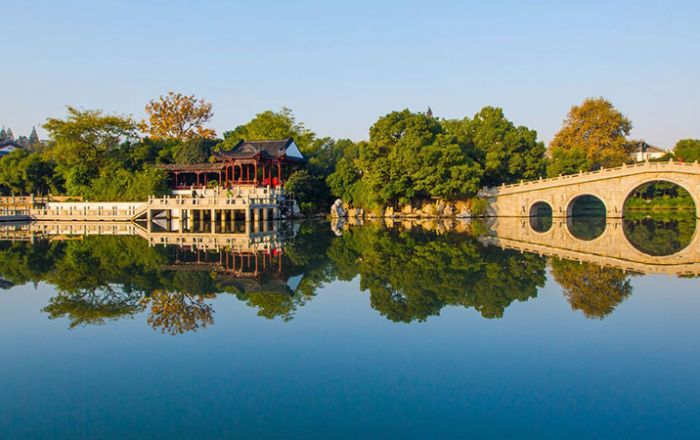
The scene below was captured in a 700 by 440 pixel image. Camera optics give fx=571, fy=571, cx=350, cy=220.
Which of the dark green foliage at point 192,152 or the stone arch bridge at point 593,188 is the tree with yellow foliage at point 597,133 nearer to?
the stone arch bridge at point 593,188

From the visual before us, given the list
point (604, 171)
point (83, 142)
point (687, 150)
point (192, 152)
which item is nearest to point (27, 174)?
point (83, 142)

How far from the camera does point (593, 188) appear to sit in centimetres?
3045

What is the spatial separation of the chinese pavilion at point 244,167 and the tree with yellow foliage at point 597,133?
19.3 m

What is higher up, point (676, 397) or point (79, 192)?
point (79, 192)

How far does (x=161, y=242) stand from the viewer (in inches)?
783

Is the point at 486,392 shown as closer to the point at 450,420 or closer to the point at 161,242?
the point at 450,420

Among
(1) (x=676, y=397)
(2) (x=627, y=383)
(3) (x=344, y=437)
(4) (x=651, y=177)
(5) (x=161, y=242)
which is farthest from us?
(4) (x=651, y=177)

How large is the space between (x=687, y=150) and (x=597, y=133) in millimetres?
6045

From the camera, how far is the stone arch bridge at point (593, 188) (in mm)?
27078

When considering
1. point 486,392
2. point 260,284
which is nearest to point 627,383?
point 486,392

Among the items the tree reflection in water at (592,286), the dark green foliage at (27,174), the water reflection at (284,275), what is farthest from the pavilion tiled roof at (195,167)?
the tree reflection in water at (592,286)

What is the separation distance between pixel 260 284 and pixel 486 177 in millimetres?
26449

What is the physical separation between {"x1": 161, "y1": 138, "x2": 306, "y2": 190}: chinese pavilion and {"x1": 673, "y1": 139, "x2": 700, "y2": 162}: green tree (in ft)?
87.2

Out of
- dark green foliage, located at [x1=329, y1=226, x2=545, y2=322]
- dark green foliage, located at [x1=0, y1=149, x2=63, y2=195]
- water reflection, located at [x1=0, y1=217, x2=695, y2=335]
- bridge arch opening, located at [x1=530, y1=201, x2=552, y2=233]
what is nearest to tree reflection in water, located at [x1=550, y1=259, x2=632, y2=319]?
water reflection, located at [x1=0, y1=217, x2=695, y2=335]
